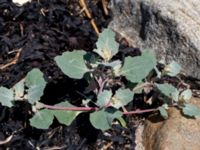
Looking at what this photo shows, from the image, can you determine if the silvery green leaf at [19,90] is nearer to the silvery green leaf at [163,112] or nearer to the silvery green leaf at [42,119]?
the silvery green leaf at [42,119]

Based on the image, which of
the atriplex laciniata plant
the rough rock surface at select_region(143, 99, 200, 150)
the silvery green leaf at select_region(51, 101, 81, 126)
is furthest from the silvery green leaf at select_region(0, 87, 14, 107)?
the rough rock surface at select_region(143, 99, 200, 150)

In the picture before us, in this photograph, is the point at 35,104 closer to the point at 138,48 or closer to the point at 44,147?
the point at 44,147

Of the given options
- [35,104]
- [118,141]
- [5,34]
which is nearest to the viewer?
[35,104]

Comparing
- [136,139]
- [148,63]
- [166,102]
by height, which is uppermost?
[148,63]

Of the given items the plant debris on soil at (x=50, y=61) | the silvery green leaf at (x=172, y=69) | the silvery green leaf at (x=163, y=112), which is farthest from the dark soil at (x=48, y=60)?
the silvery green leaf at (x=172, y=69)

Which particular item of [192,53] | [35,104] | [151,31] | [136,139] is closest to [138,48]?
[151,31]

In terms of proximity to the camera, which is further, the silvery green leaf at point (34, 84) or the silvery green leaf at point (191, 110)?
the silvery green leaf at point (191, 110)
